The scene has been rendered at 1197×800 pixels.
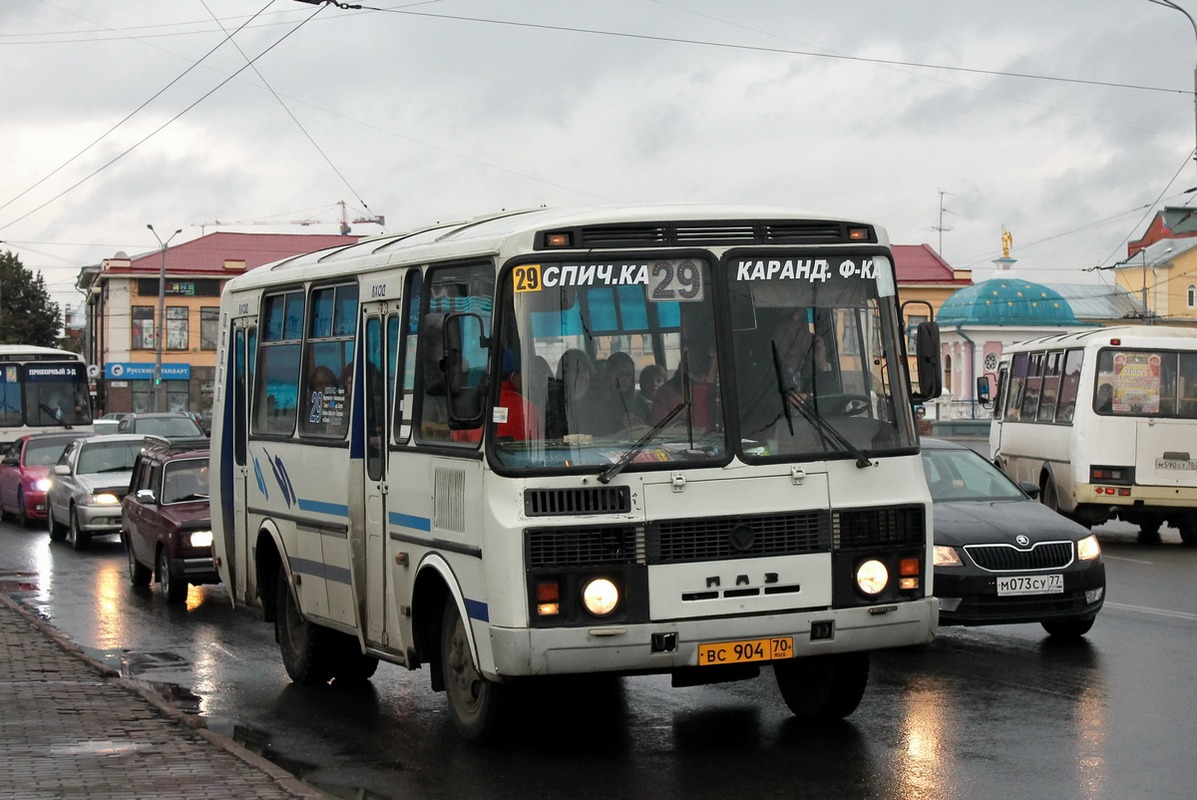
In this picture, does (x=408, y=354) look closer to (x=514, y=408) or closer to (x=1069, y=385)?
(x=514, y=408)

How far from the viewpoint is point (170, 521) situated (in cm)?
1717

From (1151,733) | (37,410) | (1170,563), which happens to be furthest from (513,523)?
(37,410)

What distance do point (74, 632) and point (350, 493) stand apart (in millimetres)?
6191

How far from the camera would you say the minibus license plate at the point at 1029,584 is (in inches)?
466

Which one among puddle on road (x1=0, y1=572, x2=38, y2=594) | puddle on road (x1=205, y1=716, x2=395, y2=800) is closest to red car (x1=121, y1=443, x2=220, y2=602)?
puddle on road (x1=0, y1=572, x2=38, y2=594)

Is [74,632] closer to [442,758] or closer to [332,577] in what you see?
[332,577]

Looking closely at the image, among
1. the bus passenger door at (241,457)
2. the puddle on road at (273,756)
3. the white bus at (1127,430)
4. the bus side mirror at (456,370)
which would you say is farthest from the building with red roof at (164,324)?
the bus side mirror at (456,370)

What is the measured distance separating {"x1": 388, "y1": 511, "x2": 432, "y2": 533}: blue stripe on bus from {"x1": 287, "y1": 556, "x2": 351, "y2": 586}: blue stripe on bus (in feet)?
2.83

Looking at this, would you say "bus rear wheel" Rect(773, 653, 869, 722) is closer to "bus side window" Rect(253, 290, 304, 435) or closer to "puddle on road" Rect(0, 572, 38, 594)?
"bus side window" Rect(253, 290, 304, 435)

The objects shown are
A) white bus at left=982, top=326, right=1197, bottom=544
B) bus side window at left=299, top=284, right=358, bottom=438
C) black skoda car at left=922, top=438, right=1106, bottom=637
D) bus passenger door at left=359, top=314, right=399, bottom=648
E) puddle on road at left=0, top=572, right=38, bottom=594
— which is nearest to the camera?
bus passenger door at left=359, top=314, right=399, bottom=648

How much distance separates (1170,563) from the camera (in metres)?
19.5

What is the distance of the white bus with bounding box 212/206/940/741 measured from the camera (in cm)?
794

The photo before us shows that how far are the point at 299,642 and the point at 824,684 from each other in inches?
157

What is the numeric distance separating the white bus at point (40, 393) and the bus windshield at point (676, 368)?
3177cm
